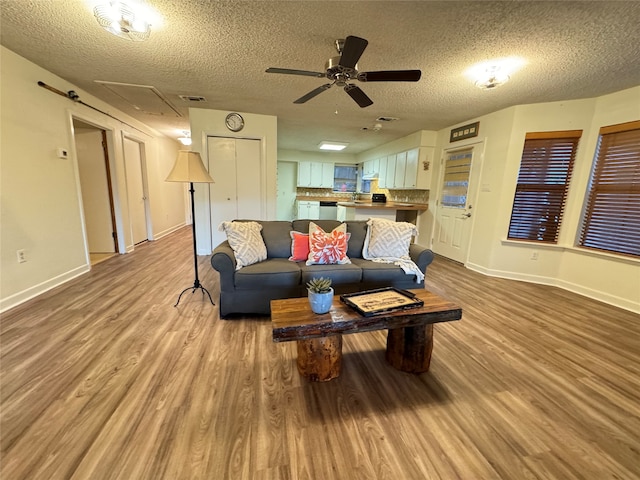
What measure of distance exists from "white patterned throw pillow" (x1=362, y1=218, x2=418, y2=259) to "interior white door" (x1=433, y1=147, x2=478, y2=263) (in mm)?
2071

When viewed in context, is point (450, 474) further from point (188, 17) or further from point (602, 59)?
point (602, 59)

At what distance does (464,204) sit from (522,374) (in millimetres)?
3243

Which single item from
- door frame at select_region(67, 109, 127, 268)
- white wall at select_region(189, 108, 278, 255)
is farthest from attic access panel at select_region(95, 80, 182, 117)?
door frame at select_region(67, 109, 127, 268)

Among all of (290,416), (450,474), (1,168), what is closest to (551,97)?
(450,474)

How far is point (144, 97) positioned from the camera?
11.9 ft

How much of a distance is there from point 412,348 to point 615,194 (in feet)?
11.0

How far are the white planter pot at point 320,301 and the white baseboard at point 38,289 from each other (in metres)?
3.02

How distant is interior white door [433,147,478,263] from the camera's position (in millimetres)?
4340

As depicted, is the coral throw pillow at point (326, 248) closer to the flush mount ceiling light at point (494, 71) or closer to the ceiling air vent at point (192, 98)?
the flush mount ceiling light at point (494, 71)

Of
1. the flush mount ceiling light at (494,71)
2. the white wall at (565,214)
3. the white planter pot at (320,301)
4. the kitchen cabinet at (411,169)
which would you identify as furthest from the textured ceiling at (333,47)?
the white planter pot at (320,301)

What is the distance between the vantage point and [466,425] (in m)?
1.38

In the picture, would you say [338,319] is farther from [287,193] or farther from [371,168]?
[287,193]

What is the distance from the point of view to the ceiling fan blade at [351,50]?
1658 mm

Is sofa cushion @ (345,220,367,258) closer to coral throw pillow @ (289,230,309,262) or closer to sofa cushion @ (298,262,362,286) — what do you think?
sofa cushion @ (298,262,362,286)
